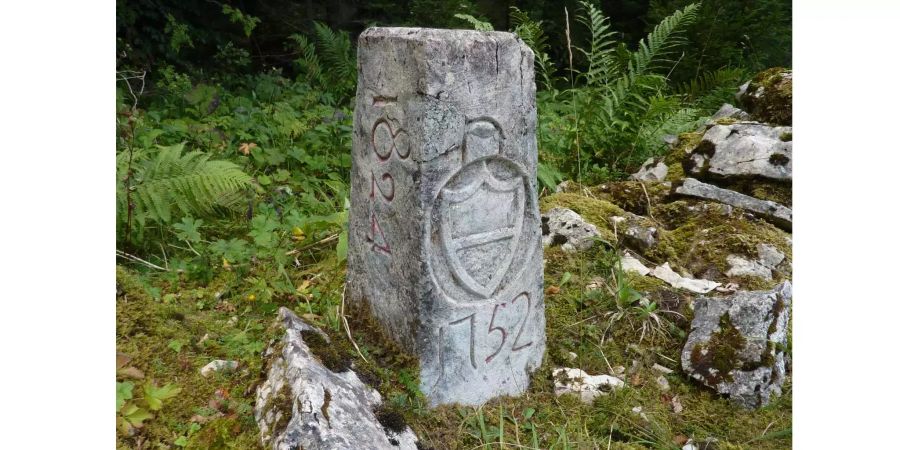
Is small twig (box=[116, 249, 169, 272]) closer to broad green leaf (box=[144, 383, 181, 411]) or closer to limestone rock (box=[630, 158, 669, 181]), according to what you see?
broad green leaf (box=[144, 383, 181, 411])

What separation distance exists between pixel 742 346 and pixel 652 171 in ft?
7.78

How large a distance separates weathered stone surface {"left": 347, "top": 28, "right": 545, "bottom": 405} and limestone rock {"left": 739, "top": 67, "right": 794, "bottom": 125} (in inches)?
135

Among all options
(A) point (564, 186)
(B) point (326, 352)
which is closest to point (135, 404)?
(B) point (326, 352)

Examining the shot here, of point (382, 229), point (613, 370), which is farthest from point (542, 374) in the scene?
point (382, 229)

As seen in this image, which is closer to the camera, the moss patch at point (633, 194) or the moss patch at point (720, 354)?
the moss patch at point (720, 354)

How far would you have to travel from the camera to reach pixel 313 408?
250 centimetres

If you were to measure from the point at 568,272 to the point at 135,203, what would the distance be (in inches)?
89.6

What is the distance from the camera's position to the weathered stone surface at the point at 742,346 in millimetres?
3176

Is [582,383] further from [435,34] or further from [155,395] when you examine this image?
[155,395]

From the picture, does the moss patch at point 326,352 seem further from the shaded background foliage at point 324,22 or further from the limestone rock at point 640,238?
the shaded background foliage at point 324,22

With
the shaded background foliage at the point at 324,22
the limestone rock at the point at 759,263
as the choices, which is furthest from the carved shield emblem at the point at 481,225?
the shaded background foliage at the point at 324,22

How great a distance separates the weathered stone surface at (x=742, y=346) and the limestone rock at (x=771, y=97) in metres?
2.65

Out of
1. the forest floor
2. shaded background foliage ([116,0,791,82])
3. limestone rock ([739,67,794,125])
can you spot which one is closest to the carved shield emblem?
the forest floor

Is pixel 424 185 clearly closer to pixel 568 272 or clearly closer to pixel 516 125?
pixel 516 125
